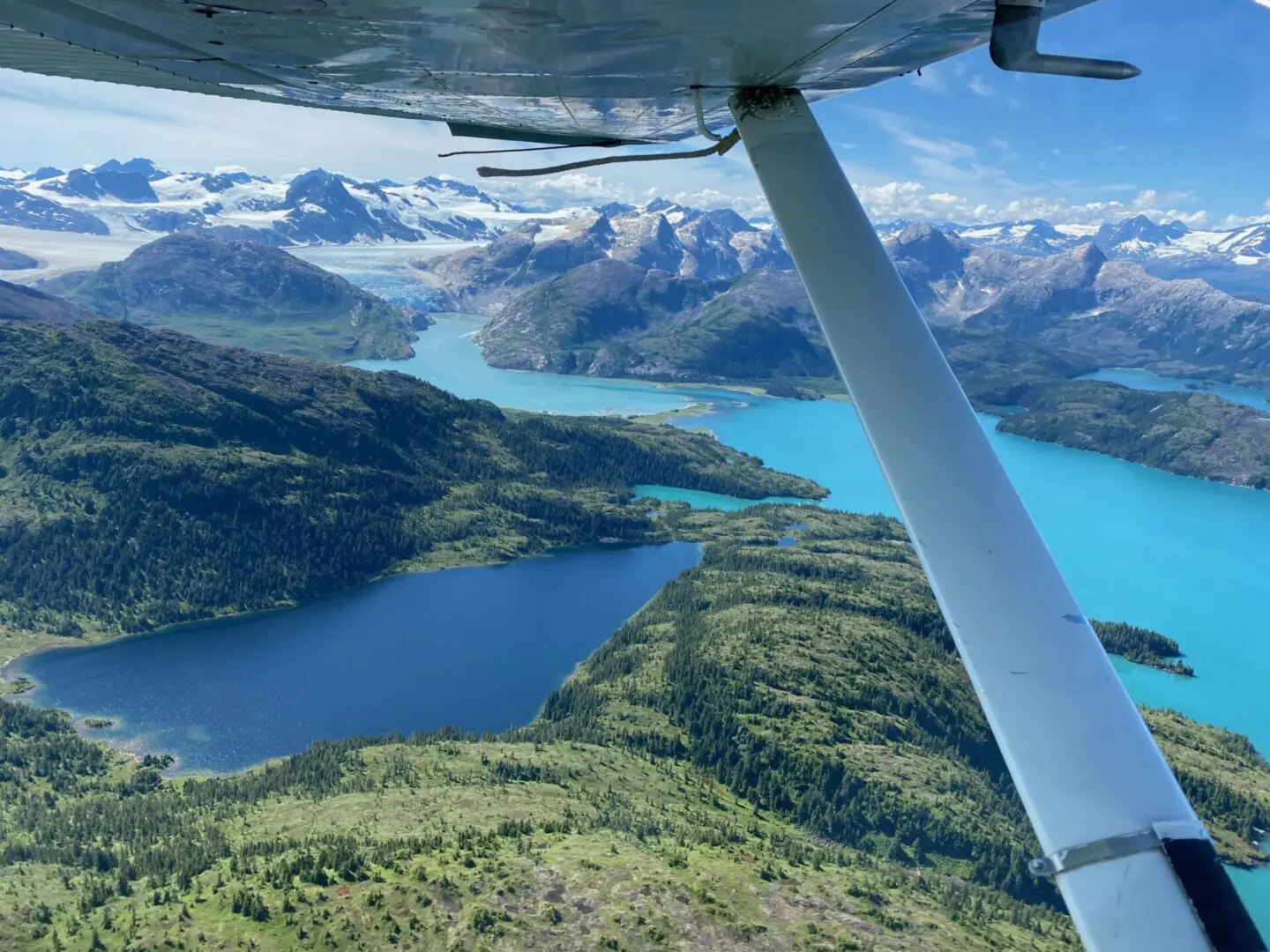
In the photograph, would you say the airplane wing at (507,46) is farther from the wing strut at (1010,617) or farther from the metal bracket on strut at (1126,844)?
the metal bracket on strut at (1126,844)

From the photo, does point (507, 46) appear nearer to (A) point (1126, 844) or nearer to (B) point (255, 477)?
(A) point (1126, 844)

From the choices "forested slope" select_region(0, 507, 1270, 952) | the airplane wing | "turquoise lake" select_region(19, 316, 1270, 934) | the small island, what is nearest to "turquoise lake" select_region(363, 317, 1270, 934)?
"turquoise lake" select_region(19, 316, 1270, 934)

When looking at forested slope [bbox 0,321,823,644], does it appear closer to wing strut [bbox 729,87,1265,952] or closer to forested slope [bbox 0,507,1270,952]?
forested slope [bbox 0,507,1270,952]

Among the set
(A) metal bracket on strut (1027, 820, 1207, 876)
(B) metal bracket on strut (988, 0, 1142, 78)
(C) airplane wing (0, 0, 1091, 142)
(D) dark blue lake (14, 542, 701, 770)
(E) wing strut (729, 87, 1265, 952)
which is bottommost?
(A) metal bracket on strut (1027, 820, 1207, 876)

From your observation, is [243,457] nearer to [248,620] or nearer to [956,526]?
[248,620]

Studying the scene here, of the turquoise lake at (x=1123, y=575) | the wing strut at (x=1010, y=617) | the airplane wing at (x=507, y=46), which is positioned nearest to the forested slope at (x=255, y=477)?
the turquoise lake at (x=1123, y=575)

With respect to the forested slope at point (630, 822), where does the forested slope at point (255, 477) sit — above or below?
above

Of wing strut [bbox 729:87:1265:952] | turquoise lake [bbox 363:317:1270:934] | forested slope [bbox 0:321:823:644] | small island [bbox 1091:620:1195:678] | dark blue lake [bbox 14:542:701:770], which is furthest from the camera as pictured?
forested slope [bbox 0:321:823:644]
